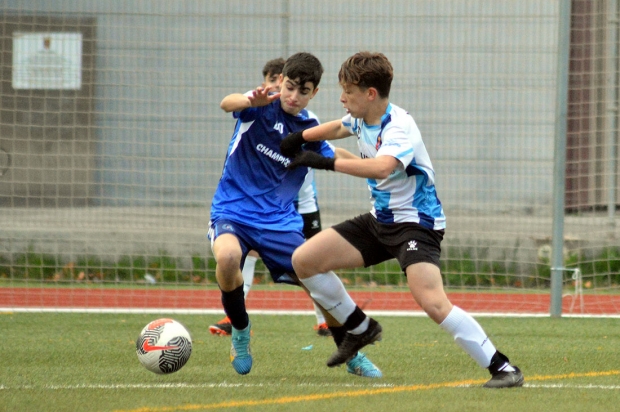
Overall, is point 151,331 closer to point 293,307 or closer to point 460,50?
point 293,307

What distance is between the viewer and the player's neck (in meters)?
4.88

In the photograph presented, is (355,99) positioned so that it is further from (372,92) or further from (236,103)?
(236,103)

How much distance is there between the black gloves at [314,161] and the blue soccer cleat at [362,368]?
44.6 inches

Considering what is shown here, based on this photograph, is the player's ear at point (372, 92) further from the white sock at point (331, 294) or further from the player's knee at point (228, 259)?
the player's knee at point (228, 259)

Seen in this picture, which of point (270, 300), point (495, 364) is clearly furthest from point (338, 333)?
point (270, 300)

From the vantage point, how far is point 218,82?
10.0 metres

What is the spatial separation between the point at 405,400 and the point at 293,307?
221 inches

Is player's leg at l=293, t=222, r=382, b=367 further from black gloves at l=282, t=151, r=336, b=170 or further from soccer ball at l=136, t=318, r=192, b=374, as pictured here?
soccer ball at l=136, t=318, r=192, b=374

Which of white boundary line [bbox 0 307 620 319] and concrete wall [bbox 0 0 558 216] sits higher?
concrete wall [bbox 0 0 558 216]

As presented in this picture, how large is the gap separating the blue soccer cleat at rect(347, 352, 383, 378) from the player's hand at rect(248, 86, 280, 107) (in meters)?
1.46

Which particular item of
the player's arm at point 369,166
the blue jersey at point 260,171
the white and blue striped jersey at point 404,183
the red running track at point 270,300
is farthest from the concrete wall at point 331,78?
the player's arm at point 369,166

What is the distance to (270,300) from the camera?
399 inches

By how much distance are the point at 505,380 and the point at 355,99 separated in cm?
154

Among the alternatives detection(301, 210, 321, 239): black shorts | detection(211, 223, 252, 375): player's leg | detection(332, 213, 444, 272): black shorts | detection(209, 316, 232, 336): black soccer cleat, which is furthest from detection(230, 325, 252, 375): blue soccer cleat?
detection(301, 210, 321, 239): black shorts
